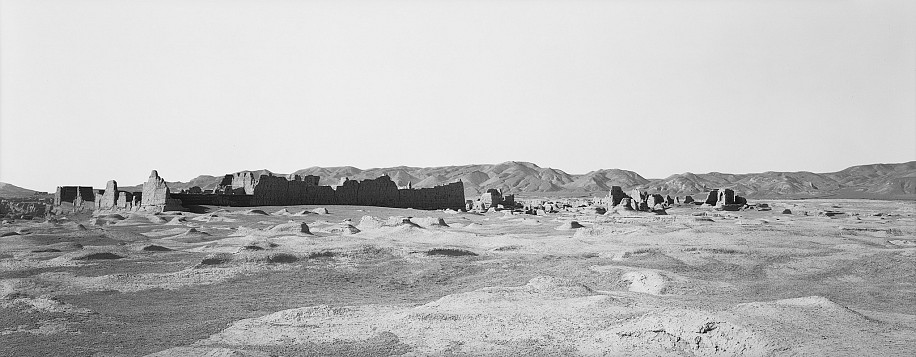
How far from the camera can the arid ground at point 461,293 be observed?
31.3 feet

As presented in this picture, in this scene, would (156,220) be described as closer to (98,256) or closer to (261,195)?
(261,195)

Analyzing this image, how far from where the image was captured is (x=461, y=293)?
13.9 m

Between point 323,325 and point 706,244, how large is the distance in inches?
651

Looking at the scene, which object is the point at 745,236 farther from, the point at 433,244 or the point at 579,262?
the point at 433,244

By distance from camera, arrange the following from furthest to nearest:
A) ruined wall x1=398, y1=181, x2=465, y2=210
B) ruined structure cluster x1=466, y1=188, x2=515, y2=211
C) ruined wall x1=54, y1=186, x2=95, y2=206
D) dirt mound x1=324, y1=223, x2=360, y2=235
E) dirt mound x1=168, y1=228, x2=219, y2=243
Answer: ruined structure cluster x1=466, y1=188, x2=515, y2=211 → ruined wall x1=398, y1=181, x2=465, y2=210 → ruined wall x1=54, y1=186, x2=95, y2=206 → dirt mound x1=324, y1=223, x2=360, y2=235 → dirt mound x1=168, y1=228, x2=219, y2=243

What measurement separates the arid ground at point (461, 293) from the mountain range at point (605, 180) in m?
89.7

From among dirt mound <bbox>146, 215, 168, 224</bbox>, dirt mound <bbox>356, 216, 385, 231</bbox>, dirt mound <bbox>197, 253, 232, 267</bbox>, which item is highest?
dirt mound <bbox>146, 215, 168, 224</bbox>

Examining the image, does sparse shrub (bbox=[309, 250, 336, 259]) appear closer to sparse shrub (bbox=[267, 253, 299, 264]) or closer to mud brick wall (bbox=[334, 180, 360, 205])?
sparse shrub (bbox=[267, 253, 299, 264])

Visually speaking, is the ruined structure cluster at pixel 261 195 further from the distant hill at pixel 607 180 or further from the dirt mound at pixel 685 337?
the distant hill at pixel 607 180

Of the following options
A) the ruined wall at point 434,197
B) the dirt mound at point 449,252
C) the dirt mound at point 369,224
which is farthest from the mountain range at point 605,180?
the dirt mound at point 449,252

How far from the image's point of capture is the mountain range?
120 meters

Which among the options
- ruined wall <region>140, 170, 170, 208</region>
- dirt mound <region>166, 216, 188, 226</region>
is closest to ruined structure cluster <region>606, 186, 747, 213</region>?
dirt mound <region>166, 216, 188, 226</region>

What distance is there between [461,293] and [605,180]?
14213cm

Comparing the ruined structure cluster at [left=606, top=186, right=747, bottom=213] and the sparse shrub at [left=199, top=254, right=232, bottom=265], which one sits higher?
the ruined structure cluster at [left=606, top=186, right=747, bottom=213]
